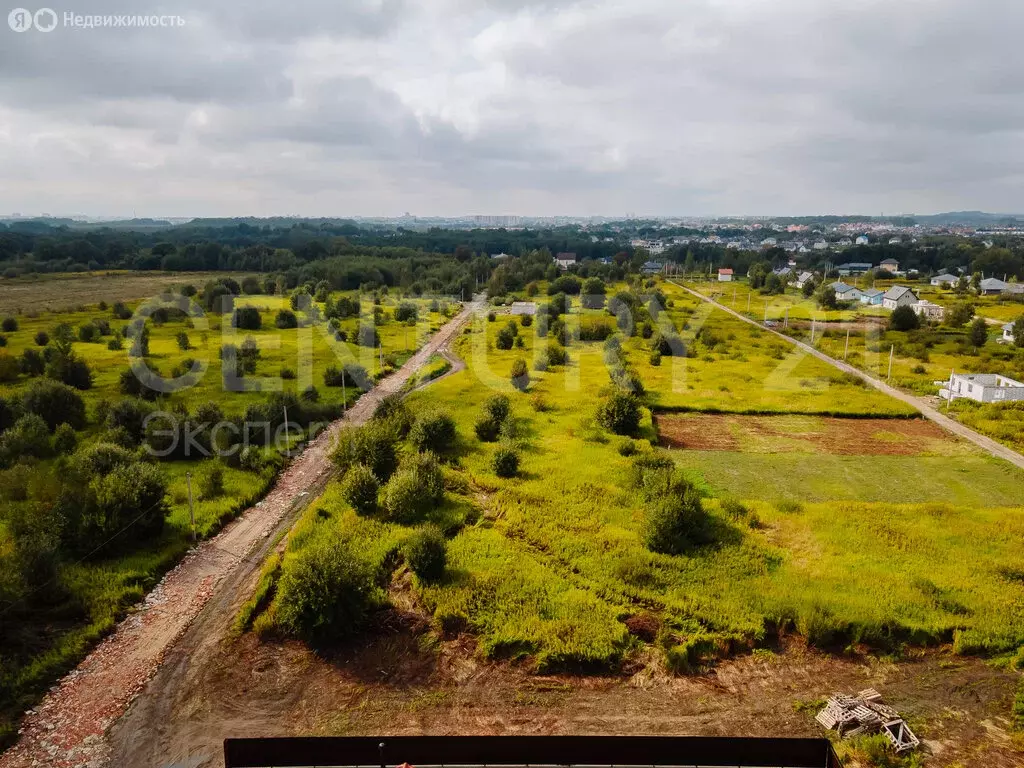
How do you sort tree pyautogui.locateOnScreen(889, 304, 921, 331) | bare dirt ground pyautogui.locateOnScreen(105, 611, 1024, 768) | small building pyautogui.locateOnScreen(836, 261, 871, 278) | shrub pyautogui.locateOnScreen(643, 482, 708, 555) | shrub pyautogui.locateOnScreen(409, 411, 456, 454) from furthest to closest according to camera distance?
1. small building pyautogui.locateOnScreen(836, 261, 871, 278)
2. tree pyautogui.locateOnScreen(889, 304, 921, 331)
3. shrub pyautogui.locateOnScreen(409, 411, 456, 454)
4. shrub pyautogui.locateOnScreen(643, 482, 708, 555)
5. bare dirt ground pyautogui.locateOnScreen(105, 611, 1024, 768)

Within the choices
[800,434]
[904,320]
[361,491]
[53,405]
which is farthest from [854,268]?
[53,405]

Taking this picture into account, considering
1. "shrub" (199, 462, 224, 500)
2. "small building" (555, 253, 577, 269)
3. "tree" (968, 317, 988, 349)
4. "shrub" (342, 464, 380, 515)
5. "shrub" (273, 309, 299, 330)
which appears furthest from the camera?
"small building" (555, 253, 577, 269)

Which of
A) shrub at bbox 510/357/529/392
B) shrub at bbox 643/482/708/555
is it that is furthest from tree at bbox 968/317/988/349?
shrub at bbox 643/482/708/555

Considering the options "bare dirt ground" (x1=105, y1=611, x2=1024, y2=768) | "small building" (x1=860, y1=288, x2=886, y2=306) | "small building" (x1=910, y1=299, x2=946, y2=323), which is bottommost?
"bare dirt ground" (x1=105, y1=611, x2=1024, y2=768)

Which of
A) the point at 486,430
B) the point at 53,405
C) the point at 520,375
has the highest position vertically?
the point at 53,405

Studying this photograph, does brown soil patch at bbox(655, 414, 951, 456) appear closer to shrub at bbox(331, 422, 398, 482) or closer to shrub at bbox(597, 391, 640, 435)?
shrub at bbox(597, 391, 640, 435)

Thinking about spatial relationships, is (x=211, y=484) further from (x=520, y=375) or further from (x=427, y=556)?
(x=520, y=375)

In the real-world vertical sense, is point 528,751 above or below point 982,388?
below

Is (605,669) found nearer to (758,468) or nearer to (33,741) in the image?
(33,741)
